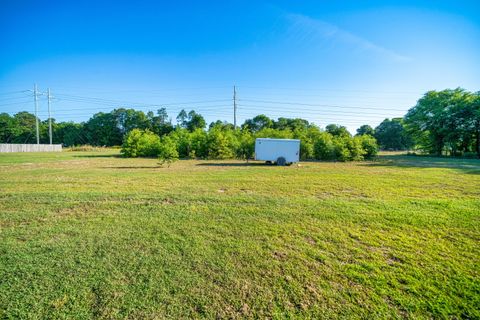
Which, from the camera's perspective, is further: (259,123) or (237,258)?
(259,123)

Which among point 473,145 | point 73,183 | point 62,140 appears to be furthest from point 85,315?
point 62,140

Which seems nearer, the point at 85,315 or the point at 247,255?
the point at 85,315

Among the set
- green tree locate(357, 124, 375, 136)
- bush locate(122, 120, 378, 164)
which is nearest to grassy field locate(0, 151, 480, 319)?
bush locate(122, 120, 378, 164)

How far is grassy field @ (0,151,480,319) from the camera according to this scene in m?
2.33

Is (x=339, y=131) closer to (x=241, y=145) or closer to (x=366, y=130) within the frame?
(x=241, y=145)

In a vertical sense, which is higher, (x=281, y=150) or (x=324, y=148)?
(x=324, y=148)

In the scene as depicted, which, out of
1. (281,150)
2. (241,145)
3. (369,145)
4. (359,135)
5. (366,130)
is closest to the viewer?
(281,150)

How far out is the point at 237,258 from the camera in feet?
10.7

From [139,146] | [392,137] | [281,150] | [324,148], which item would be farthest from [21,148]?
[392,137]

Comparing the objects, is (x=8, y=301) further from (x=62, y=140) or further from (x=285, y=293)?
(x=62, y=140)

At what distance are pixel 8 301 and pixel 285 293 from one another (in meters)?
3.26

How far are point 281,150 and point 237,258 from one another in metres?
15.1

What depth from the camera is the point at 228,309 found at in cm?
229

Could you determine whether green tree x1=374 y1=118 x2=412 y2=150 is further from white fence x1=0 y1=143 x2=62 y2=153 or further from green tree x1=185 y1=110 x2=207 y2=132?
white fence x1=0 y1=143 x2=62 y2=153
